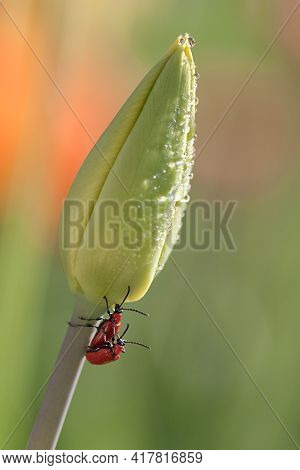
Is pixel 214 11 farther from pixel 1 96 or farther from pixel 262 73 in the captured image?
pixel 1 96

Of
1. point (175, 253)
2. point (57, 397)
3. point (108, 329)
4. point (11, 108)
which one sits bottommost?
point (57, 397)

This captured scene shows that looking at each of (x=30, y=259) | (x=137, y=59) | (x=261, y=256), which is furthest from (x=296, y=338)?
(x=137, y=59)

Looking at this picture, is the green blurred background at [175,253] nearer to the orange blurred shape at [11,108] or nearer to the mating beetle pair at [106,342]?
the orange blurred shape at [11,108]

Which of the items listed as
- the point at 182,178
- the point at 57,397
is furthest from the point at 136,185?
the point at 57,397

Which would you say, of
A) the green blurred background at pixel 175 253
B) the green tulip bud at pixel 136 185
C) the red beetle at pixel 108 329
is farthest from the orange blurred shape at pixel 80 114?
the green tulip bud at pixel 136 185

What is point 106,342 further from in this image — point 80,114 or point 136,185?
point 80,114

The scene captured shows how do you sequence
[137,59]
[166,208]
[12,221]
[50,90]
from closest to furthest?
[166,208], [12,221], [50,90], [137,59]
